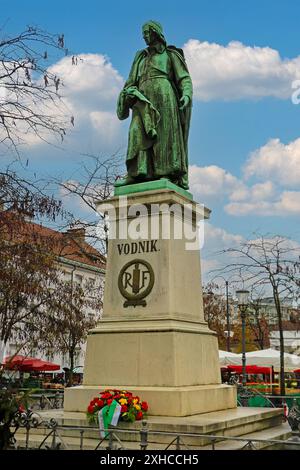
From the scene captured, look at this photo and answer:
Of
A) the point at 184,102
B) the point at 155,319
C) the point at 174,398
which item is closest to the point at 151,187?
the point at 184,102

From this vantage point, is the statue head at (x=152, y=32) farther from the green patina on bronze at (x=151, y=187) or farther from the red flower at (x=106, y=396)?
the red flower at (x=106, y=396)

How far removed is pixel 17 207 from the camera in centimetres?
977

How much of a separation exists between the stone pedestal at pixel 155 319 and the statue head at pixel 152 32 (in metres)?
3.25

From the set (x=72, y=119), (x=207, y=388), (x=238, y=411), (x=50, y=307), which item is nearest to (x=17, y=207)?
(x=72, y=119)

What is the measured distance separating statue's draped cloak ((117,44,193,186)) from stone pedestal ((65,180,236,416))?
1.92ft

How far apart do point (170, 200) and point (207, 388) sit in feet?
11.2

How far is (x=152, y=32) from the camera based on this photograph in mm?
11977

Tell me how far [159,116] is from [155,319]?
4.14m

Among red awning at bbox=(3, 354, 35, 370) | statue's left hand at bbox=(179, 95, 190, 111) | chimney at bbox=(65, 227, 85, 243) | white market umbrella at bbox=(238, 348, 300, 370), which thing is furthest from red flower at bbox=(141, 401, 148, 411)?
white market umbrella at bbox=(238, 348, 300, 370)

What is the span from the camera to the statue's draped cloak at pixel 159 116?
1151 centimetres

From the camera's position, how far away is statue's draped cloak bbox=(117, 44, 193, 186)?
37.8ft

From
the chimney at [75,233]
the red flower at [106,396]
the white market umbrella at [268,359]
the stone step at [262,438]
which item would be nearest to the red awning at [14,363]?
the red flower at [106,396]
